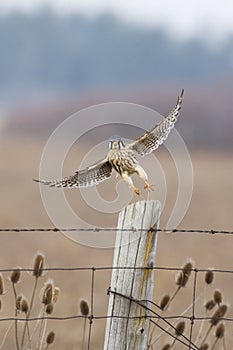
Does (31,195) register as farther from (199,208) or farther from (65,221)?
(65,221)

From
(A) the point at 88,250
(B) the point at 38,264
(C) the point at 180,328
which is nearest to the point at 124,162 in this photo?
(B) the point at 38,264

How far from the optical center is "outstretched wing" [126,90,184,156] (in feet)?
9.68

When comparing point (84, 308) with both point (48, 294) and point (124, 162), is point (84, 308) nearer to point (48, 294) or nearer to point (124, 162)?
point (48, 294)

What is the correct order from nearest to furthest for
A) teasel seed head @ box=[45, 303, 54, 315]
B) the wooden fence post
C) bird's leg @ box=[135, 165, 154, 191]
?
bird's leg @ box=[135, 165, 154, 191] → the wooden fence post → teasel seed head @ box=[45, 303, 54, 315]

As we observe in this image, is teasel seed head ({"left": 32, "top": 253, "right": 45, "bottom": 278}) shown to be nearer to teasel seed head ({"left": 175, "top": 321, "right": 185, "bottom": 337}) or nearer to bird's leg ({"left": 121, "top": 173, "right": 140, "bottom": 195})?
teasel seed head ({"left": 175, "top": 321, "right": 185, "bottom": 337})

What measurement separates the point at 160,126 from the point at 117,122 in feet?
0.60

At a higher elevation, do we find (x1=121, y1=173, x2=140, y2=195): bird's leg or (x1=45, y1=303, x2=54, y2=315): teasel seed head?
(x1=121, y1=173, x2=140, y2=195): bird's leg

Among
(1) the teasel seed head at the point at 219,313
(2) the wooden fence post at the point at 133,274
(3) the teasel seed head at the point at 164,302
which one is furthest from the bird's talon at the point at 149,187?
(1) the teasel seed head at the point at 219,313

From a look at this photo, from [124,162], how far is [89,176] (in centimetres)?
14

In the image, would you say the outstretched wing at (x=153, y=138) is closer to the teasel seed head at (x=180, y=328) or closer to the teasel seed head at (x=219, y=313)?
the teasel seed head at (x=180, y=328)

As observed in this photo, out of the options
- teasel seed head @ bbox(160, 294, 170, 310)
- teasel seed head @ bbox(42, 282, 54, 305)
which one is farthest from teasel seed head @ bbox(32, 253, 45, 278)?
teasel seed head @ bbox(160, 294, 170, 310)

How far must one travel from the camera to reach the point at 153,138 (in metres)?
2.97

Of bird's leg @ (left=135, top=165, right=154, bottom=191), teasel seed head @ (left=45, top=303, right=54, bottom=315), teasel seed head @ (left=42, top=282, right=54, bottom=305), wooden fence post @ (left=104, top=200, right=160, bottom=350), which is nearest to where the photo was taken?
bird's leg @ (left=135, top=165, right=154, bottom=191)

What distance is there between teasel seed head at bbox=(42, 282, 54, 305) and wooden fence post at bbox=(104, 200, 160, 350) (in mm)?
646
